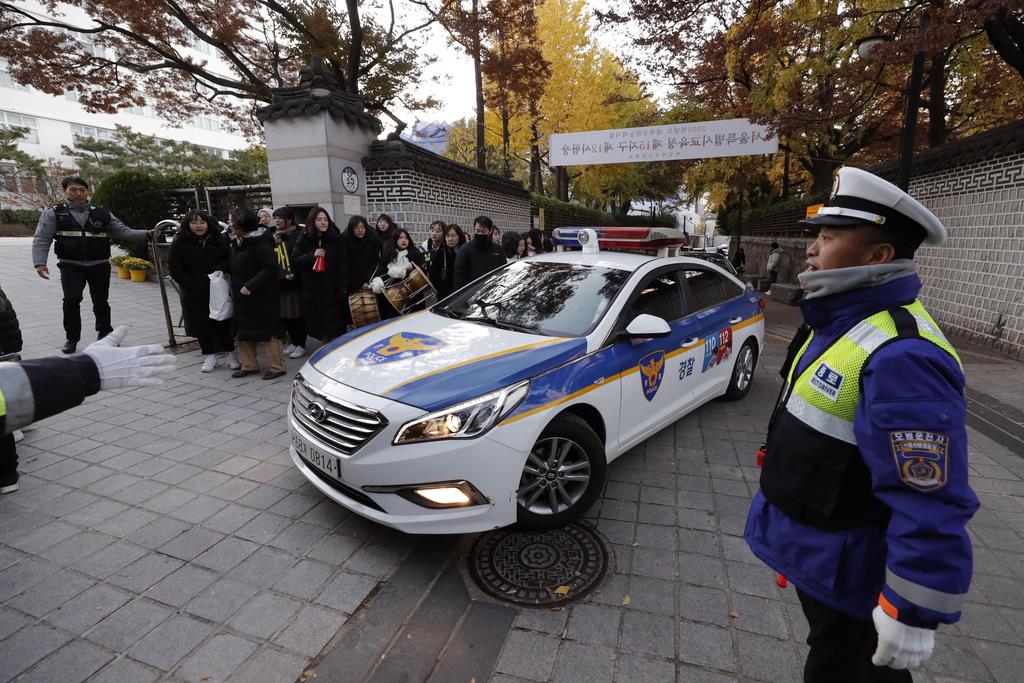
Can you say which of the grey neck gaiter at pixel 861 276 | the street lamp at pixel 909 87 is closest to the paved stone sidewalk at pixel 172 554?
the grey neck gaiter at pixel 861 276

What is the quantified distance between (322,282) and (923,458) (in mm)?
5978

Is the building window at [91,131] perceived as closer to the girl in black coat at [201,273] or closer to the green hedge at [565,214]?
the green hedge at [565,214]

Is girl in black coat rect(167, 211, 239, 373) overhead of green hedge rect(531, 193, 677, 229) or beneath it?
beneath

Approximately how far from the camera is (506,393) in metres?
2.55

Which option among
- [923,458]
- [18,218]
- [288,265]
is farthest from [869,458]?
[18,218]

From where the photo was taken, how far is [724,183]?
796 inches

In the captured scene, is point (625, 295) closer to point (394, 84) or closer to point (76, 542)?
point (76, 542)

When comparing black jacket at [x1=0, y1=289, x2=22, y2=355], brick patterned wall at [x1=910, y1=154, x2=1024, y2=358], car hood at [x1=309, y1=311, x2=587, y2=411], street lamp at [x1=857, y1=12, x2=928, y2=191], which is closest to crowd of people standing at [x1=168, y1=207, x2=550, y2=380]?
black jacket at [x1=0, y1=289, x2=22, y2=355]

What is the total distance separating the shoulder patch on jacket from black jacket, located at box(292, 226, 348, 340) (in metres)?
5.90

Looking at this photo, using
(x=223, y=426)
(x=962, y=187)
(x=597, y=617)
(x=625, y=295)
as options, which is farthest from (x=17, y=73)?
(x=962, y=187)

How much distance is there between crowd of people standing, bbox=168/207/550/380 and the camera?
5.17 m

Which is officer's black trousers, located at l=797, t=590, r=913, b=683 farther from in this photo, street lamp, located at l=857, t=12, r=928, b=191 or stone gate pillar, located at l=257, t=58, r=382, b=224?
street lamp, located at l=857, t=12, r=928, b=191

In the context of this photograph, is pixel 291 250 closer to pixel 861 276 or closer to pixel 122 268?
pixel 861 276

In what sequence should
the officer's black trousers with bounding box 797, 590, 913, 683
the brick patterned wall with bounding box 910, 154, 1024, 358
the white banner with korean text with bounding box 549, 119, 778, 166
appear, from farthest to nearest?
the white banner with korean text with bounding box 549, 119, 778, 166 → the brick patterned wall with bounding box 910, 154, 1024, 358 → the officer's black trousers with bounding box 797, 590, 913, 683
